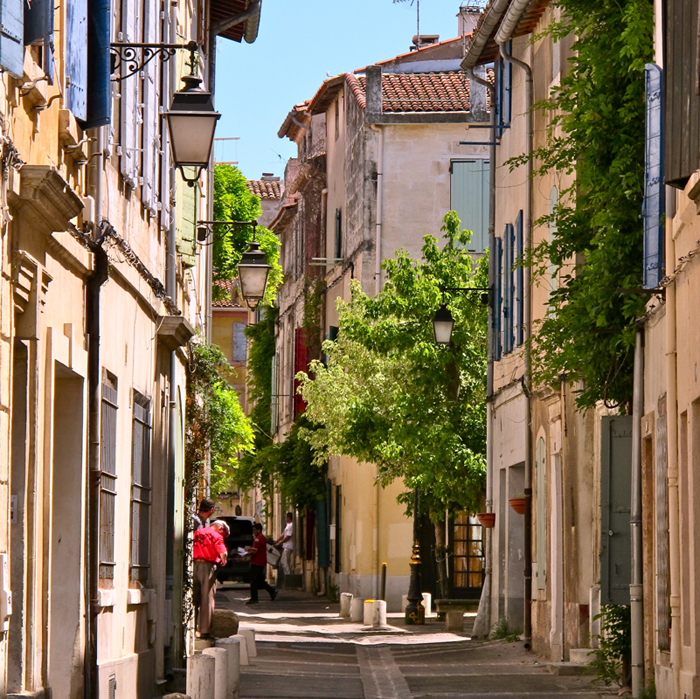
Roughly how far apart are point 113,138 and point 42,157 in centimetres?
263

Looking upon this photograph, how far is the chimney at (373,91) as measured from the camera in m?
32.6

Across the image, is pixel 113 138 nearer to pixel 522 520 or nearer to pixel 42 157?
pixel 42 157

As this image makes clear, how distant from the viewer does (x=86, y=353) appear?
10.4 meters

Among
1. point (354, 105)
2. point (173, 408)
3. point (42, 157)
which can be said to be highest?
point (354, 105)

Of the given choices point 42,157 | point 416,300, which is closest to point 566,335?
point 42,157

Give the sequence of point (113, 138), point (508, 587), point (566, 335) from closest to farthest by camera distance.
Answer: point (113, 138), point (566, 335), point (508, 587)

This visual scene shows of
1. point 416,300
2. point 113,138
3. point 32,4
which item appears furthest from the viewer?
point 416,300

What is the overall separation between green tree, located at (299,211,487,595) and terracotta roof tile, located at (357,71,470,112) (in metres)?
7.27

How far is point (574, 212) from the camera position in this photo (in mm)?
14836

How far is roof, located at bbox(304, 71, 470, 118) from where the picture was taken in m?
32.6

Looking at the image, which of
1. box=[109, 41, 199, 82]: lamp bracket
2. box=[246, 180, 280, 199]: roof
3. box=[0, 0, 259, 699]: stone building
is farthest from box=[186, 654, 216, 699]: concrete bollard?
box=[246, 180, 280, 199]: roof

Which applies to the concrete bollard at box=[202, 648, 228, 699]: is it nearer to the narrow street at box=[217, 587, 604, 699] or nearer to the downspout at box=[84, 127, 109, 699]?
the downspout at box=[84, 127, 109, 699]

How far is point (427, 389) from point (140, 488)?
12095 mm

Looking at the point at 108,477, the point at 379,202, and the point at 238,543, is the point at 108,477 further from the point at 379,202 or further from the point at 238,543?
the point at 238,543
